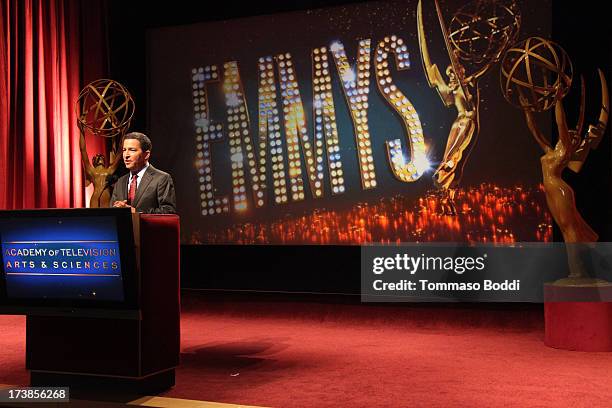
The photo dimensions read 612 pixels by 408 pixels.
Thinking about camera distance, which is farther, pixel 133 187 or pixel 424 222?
pixel 424 222

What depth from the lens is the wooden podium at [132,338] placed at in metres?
3.33

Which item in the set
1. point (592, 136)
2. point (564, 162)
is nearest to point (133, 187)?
point (564, 162)

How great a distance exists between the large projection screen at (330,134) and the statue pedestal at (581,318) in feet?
4.26

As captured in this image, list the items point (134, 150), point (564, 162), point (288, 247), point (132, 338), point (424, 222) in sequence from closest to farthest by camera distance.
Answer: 1. point (132, 338)
2. point (134, 150)
3. point (564, 162)
4. point (424, 222)
5. point (288, 247)

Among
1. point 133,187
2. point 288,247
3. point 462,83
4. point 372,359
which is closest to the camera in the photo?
point 133,187

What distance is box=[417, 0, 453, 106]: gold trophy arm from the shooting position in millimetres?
6461

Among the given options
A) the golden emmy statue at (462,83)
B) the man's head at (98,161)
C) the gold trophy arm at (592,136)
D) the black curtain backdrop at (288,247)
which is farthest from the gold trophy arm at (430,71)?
the man's head at (98,161)

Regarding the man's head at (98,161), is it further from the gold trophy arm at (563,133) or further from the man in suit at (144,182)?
the gold trophy arm at (563,133)

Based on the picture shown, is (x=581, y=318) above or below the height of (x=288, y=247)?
below

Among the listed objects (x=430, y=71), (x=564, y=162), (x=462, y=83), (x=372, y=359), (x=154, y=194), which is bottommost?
(x=372, y=359)

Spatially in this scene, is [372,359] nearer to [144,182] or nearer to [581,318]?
[581,318]

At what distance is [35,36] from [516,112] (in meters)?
4.56

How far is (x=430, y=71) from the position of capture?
21.5ft

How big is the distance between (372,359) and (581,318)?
A: 146cm
